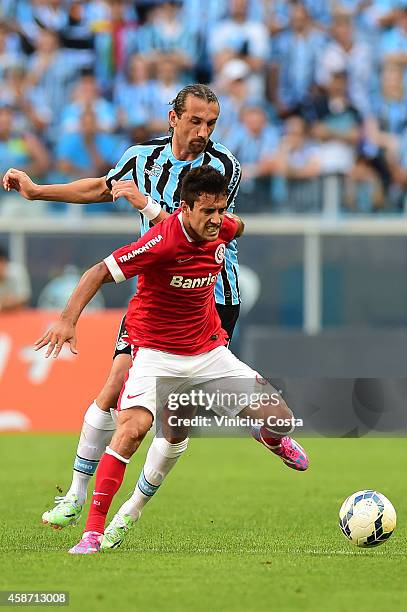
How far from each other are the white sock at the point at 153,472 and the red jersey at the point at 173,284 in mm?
646

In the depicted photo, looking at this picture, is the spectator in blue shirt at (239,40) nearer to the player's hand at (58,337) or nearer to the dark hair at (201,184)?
the dark hair at (201,184)

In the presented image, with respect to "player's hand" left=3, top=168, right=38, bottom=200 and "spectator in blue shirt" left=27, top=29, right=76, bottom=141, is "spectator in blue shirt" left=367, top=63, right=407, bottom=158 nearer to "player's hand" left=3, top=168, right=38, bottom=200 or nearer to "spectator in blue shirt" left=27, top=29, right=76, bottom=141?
"spectator in blue shirt" left=27, top=29, right=76, bottom=141

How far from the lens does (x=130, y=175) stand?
304 inches

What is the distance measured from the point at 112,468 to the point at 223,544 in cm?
95

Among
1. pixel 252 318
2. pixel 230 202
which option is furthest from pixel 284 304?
pixel 230 202

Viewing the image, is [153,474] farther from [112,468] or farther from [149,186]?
[149,186]

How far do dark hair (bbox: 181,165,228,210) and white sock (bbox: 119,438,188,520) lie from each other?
5.11 ft

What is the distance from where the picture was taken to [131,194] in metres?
7.12

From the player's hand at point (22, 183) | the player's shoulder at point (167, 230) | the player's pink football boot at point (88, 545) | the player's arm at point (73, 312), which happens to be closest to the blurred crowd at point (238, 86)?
the player's hand at point (22, 183)

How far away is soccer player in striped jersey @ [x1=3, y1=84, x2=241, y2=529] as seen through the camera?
24.3ft

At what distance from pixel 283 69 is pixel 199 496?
9758 millimetres

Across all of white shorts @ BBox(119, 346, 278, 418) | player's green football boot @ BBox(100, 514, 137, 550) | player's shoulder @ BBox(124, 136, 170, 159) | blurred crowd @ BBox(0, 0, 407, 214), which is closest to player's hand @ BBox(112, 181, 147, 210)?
player's shoulder @ BBox(124, 136, 170, 159)

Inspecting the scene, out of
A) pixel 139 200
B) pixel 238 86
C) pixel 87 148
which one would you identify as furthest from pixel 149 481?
pixel 238 86

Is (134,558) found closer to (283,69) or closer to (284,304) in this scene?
(284,304)
